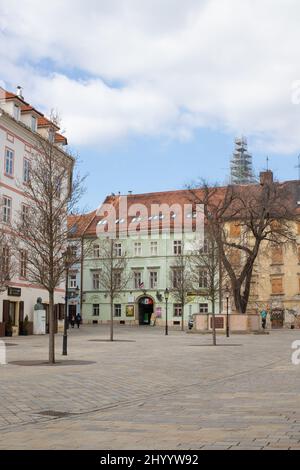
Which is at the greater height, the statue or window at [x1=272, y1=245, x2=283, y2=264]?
window at [x1=272, y1=245, x2=283, y2=264]

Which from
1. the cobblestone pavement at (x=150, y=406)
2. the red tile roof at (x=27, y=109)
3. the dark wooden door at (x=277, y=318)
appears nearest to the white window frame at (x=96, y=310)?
the dark wooden door at (x=277, y=318)

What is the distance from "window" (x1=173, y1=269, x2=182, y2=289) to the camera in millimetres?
59722

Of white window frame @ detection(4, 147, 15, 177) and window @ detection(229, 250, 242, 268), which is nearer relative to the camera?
white window frame @ detection(4, 147, 15, 177)

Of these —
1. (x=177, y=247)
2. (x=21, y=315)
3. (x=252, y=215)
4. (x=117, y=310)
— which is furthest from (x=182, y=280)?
(x=21, y=315)

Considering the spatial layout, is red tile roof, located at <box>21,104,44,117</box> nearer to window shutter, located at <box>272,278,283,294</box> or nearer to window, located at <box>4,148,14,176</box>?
window, located at <box>4,148,14,176</box>

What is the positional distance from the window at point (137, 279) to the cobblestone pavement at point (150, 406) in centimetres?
5285

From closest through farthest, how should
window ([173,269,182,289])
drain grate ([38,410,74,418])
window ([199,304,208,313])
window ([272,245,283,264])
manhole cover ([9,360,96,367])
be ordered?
1. drain grate ([38,410,74,418])
2. manhole cover ([9,360,96,367])
3. window ([173,269,182,289])
4. window ([272,245,283,264])
5. window ([199,304,208,313])

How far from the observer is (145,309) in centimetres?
7169

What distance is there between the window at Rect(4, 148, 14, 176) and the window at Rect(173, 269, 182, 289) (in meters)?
23.2

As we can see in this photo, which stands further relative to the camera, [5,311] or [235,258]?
[235,258]

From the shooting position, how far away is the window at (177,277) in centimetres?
5972

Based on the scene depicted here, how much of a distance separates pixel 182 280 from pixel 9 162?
72.6 ft

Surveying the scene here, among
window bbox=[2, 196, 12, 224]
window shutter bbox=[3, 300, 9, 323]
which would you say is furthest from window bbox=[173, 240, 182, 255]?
window shutter bbox=[3, 300, 9, 323]

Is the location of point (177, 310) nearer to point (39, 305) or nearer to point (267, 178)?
Answer: point (267, 178)
